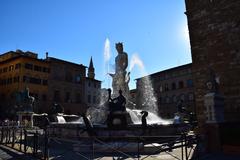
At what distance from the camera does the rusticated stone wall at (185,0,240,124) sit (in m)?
12.7

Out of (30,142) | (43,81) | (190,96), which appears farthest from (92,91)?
(30,142)

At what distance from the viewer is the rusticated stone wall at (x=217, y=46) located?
12656 millimetres

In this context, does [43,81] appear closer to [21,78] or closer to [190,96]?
[21,78]

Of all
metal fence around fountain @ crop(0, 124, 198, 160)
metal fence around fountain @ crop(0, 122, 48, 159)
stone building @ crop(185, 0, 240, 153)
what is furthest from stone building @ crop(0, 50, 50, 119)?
stone building @ crop(185, 0, 240, 153)

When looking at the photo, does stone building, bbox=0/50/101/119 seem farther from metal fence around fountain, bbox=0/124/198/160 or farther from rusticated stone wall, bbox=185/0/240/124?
rusticated stone wall, bbox=185/0/240/124

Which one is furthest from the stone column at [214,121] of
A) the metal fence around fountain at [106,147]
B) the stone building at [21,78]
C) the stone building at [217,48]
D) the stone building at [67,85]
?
the stone building at [67,85]

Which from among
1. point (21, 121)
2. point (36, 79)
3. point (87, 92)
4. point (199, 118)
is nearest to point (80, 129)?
point (199, 118)

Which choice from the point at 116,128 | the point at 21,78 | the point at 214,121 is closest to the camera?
the point at 214,121

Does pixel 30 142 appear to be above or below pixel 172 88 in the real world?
below

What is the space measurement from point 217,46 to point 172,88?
42.9 meters

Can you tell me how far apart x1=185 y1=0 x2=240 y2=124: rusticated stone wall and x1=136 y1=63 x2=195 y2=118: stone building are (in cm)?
3605

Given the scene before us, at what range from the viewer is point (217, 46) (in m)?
13.6

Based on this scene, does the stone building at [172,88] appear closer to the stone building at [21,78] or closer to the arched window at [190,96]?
the arched window at [190,96]

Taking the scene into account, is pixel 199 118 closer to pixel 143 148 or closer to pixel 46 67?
pixel 143 148
